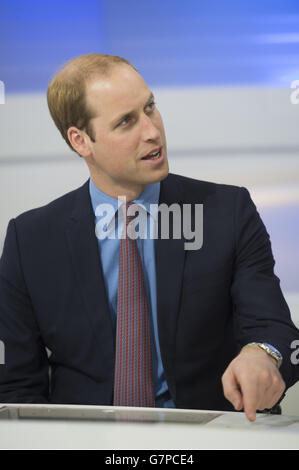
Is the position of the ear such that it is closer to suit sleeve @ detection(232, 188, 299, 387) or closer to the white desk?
suit sleeve @ detection(232, 188, 299, 387)

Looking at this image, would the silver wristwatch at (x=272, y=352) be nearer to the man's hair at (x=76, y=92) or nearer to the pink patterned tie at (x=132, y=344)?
the pink patterned tie at (x=132, y=344)

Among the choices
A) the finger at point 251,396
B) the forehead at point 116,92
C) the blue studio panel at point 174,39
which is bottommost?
the finger at point 251,396

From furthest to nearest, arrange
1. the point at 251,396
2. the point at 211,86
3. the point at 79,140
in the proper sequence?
1. the point at 211,86
2. the point at 79,140
3. the point at 251,396

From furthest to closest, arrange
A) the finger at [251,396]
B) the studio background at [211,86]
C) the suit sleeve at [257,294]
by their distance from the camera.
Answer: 1. the studio background at [211,86]
2. the suit sleeve at [257,294]
3. the finger at [251,396]

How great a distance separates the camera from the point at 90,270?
1.58 meters

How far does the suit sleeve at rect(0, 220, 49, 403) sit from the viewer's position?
156 cm

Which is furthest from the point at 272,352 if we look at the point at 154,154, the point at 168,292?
the point at 154,154

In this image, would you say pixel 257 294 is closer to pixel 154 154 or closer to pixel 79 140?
pixel 154 154

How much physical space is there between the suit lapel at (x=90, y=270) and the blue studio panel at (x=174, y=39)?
0.56 meters

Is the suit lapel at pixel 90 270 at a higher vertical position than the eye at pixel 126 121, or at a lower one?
lower

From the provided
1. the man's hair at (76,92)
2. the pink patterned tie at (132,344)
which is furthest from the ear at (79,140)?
the pink patterned tie at (132,344)

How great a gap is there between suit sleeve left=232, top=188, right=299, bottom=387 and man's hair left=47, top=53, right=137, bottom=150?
0.43 m

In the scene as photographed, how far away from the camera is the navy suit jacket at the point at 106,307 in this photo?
1.55m

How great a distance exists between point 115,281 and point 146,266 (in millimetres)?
80
